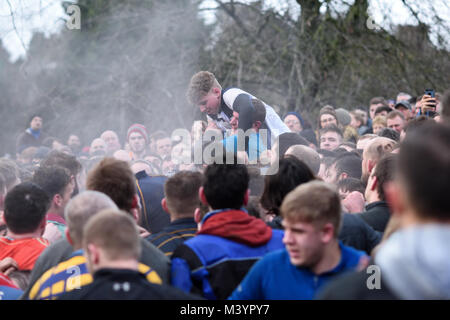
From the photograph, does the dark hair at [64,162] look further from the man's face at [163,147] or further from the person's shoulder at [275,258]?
the man's face at [163,147]

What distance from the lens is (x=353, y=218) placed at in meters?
2.95

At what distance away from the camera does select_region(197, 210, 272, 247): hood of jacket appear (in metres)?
2.66

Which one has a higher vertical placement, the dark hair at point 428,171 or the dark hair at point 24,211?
the dark hair at point 428,171

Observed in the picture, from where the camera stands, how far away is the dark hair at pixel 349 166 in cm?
488

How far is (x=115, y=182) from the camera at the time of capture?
3121 millimetres

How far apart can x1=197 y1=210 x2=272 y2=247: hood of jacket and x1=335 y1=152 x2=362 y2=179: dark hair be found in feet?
7.48

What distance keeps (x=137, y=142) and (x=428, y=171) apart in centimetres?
681

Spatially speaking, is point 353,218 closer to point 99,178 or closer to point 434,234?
point 99,178

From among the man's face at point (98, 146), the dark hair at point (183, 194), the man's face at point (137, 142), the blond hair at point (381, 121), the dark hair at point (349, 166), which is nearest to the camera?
the dark hair at point (183, 194)

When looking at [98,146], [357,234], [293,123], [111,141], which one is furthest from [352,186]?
[111,141]

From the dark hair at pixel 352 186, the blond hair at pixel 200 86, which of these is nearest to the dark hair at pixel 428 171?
the dark hair at pixel 352 186

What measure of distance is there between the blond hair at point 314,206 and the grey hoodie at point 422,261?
2.95 feet

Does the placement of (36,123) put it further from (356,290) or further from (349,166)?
(356,290)
